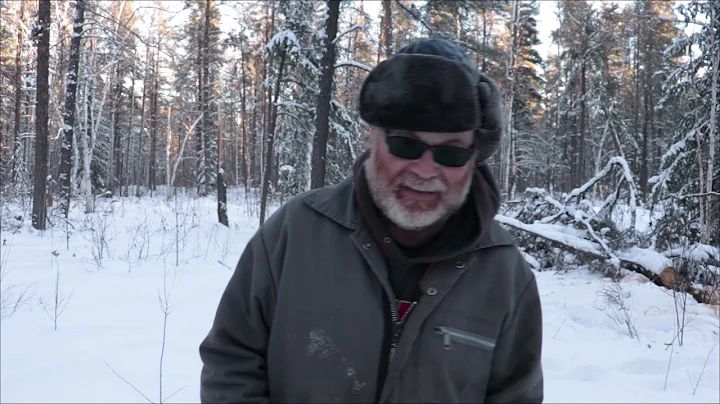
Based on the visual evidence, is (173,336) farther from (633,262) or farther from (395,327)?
(633,262)

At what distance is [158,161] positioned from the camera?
173 feet

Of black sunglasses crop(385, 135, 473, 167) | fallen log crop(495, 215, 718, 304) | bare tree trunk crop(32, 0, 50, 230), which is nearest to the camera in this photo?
black sunglasses crop(385, 135, 473, 167)

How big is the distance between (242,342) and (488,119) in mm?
1094

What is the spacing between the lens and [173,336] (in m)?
4.60

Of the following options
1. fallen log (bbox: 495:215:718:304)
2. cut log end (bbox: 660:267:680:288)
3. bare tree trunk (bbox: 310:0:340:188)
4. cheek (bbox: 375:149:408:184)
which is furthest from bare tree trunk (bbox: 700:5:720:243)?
cheek (bbox: 375:149:408:184)

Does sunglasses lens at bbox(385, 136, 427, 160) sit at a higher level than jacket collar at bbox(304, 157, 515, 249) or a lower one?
higher

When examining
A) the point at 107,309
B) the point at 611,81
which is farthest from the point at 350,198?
the point at 611,81

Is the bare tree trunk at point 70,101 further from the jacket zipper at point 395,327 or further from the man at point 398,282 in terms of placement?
the jacket zipper at point 395,327

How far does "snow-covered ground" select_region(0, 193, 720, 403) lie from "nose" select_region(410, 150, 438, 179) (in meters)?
2.86

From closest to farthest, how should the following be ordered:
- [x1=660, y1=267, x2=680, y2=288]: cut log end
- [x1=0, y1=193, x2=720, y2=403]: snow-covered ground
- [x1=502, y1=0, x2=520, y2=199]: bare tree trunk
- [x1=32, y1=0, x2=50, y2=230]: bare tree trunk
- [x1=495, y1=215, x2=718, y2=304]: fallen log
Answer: [x1=0, y1=193, x2=720, y2=403]: snow-covered ground → [x1=495, y1=215, x2=718, y2=304]: fallen log → [x1=660, y1=267, x2=680, y2=288]: cut log end → [x1=32, y1=0, x2=50, y2=230]: bare tree trunk → [x1=502, y1=0, x2=520, y2=199]: bare tree trunk

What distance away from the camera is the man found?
144 centimetres

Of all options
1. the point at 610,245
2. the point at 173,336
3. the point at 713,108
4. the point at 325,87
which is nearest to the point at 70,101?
the point at 325,87

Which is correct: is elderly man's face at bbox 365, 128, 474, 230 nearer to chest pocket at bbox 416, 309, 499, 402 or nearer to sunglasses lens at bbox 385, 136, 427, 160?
sunglasses lens at bbox 385, 136, 427, 160

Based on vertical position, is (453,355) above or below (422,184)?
below
